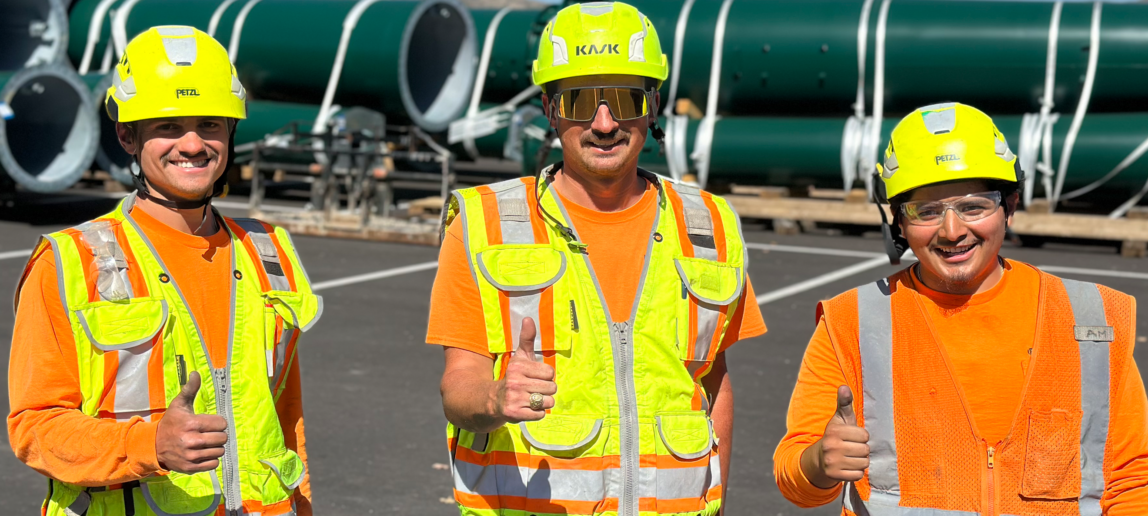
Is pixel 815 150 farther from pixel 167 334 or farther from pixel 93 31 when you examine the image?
pixel 167 334

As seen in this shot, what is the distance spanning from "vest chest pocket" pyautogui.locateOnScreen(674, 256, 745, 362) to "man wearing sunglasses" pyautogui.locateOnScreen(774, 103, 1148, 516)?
0.85ft

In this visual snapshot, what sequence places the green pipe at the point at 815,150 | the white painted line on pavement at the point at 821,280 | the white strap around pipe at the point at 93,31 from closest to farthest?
the white painted line on pavement at the point at 821,280 < the green pipe at the point at 815,150 < the white strap around pipe at the point at 93,31

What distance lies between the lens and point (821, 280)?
11.3m

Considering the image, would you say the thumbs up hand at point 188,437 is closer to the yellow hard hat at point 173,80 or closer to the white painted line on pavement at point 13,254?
the yellow hard hat at point 173,80

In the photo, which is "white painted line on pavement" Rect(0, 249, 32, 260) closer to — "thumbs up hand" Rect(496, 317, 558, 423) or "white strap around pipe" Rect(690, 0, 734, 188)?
"white strap around pipe" Rect(690, 0, 734, 188)

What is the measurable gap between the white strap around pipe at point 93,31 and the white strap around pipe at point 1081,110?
13432 millimetres

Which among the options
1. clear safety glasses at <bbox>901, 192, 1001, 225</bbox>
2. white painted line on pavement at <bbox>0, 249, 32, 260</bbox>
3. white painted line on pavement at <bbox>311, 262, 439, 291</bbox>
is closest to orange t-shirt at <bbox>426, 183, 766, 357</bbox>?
clear safety glasses at <bbox>901, 192, 1001, 225</bbox>

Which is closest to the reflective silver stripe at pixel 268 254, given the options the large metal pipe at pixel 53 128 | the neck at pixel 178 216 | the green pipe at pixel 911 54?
the neck at pixel 178 216

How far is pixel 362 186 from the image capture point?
13.4 m

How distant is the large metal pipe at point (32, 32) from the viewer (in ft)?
51.1

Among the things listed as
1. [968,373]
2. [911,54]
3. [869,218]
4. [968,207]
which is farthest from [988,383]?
[911,54]

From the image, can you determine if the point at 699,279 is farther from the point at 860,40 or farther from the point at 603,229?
the point at 860,40

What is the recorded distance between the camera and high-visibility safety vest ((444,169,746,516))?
2717 mm

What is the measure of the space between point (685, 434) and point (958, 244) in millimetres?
740
